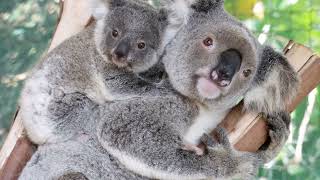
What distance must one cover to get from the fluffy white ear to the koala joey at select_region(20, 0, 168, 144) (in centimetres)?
1

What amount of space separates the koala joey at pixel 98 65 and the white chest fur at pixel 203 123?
340 mm

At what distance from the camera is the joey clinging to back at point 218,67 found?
282 cm

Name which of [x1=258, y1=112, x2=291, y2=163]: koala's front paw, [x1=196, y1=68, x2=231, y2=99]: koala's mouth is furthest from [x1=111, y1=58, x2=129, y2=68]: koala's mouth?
[x1=258, y1=112, x2=291, y2=163]: koala's front paw

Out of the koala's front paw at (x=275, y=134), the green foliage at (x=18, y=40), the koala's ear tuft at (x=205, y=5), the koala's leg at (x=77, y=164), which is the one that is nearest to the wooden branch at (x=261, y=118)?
the koala's front paw at (x=275, y=134)

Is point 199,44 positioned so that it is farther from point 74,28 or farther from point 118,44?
point 74,28

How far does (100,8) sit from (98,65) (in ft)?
1.14

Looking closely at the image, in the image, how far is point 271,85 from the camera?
2.95 m

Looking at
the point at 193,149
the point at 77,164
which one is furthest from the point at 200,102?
the point at 77,164

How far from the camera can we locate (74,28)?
3.40 m

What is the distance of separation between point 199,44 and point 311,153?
190cm

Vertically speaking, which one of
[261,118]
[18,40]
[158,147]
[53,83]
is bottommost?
[18,40]

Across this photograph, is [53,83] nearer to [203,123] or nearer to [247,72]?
[203,123]

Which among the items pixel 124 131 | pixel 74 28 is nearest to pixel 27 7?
pixel 74 28

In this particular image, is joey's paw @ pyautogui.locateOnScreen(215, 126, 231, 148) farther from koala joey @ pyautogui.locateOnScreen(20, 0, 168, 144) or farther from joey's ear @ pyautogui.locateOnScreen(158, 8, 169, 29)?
joey's ear @ pyautogui.locateOnScreen(158, 8, 169, 29)
